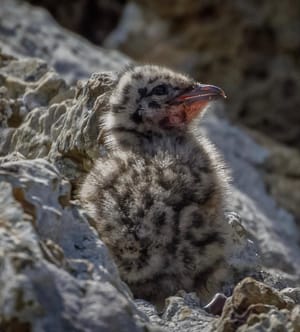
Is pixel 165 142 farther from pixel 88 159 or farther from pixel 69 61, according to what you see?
pixel 69 61

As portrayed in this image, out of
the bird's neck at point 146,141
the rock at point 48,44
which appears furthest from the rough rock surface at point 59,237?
the rock at point 48,44

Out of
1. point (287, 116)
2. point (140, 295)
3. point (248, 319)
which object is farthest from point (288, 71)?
point (248, 319)

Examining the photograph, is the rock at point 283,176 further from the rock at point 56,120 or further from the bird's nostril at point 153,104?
the bird's nostril at point 153,104

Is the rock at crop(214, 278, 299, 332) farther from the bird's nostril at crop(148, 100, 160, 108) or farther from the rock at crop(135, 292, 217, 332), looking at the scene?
the bird's nostril at crop(148, 100, 160, 108)

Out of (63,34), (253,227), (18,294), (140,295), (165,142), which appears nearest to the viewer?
(18,294)

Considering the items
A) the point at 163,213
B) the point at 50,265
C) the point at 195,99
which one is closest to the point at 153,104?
the point at 195,99

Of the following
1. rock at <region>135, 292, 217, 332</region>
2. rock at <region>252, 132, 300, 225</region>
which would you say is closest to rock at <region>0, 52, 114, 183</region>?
rock at <region>135, 292, 217, 332</region>

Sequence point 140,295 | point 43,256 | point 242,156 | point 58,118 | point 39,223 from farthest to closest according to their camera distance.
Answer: point 242,156 → point 58,118 → point 140,295 → point 39,223 → point 43,256
